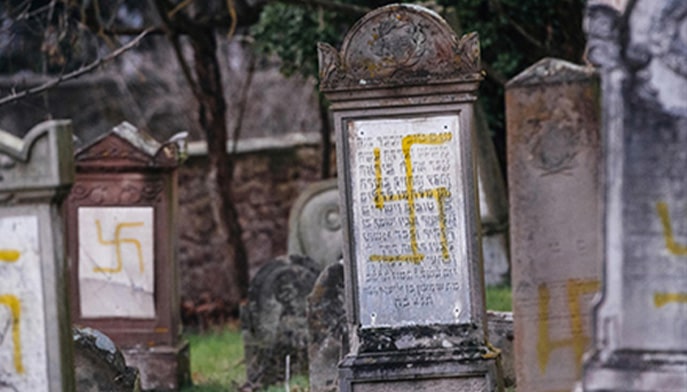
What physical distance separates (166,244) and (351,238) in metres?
3.16

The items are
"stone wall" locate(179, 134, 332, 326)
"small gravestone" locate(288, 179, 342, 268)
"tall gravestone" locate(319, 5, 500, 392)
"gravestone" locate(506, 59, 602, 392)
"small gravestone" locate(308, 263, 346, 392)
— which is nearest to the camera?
"gravestone" locate(506, 59, 602, 392)

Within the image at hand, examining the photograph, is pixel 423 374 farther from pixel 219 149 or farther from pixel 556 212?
pixel 219 149

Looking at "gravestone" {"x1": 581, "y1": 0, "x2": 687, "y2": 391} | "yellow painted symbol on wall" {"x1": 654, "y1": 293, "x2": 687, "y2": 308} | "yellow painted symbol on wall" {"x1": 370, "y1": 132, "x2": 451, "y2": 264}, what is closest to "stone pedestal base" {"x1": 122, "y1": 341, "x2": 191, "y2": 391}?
"yellow painted symbol on wall" {"x1": 370, "y1": 132, "x2": 451, "y2": 264}

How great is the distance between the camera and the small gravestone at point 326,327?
8.31m

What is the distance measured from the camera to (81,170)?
971cm

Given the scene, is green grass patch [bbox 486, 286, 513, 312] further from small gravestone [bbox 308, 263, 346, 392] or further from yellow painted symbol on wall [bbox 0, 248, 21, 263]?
yellow painted symbol on wall [bbox 0, 248, 21, 263]

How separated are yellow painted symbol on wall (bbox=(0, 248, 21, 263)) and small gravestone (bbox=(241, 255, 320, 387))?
4.16m

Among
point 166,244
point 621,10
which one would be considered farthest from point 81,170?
point 621,10

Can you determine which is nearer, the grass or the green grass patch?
the grass

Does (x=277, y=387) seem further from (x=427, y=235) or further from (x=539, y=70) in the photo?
(x=539, y=70)

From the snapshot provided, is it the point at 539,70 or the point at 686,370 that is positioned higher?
the point at 539,70

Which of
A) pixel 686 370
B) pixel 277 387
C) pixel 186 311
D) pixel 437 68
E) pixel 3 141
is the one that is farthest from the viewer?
pixel 186 311

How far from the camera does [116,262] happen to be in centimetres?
971

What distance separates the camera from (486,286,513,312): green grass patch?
9695 millimetres
